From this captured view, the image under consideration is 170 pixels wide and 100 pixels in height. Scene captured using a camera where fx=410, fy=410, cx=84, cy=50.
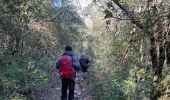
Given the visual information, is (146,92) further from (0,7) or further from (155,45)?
(0,7)

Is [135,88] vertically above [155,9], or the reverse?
[155,9]

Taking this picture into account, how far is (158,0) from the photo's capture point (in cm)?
978

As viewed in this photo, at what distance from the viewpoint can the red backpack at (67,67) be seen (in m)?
12.0

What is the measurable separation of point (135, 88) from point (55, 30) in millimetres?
18059

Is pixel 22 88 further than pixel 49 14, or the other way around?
pixel 49 14

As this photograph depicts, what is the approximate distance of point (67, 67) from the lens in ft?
39.4

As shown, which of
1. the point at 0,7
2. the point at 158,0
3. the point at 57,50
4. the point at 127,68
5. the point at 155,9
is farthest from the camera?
the point at 57,50

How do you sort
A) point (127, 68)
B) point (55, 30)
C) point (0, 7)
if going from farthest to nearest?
1. point (55, 30)
2. point (127, 68)
3. point (0, 7)

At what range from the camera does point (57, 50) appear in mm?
34125

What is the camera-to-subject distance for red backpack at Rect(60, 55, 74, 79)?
39.3 ft

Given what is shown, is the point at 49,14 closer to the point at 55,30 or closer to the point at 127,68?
the point at 55,30

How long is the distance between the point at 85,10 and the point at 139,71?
4.60 m

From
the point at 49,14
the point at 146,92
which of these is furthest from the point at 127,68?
the point at 49,14

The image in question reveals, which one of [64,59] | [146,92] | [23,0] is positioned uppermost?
[23,0]
